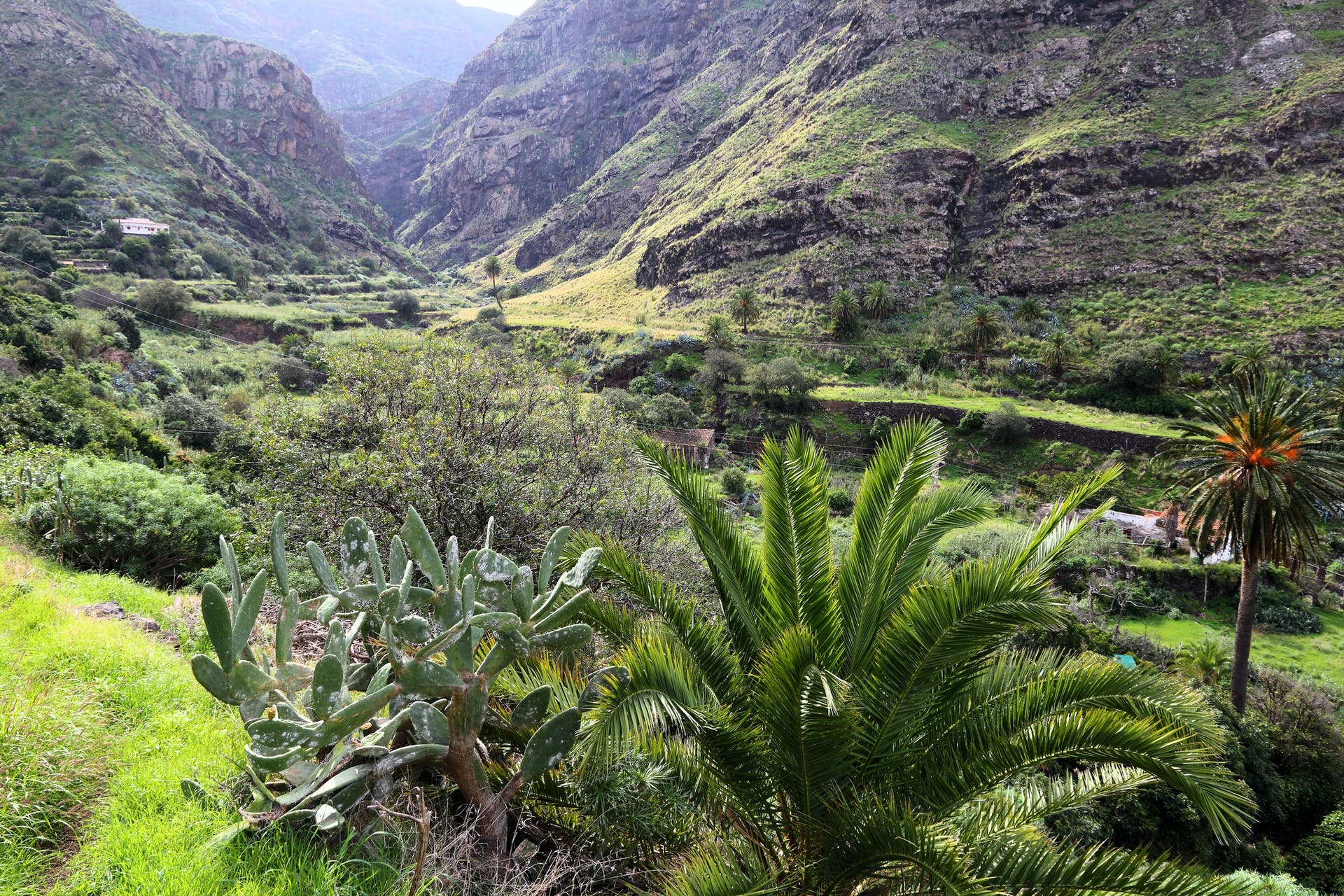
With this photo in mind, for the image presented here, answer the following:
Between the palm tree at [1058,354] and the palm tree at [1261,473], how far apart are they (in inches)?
1143

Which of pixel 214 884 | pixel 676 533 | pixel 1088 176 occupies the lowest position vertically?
pixel 676 533

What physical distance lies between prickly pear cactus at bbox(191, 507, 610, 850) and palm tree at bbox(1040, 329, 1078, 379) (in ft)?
153

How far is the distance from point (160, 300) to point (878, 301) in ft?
177

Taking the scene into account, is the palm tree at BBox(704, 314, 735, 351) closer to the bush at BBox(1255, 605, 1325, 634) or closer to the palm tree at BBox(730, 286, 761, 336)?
the palm tree at BBox(730, 286, 761, 336)

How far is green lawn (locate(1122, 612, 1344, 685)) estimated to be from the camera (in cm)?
2116

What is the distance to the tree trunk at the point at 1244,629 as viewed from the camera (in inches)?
554

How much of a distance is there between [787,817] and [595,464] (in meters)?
6.58

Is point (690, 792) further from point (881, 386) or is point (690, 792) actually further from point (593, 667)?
point (881, 386)

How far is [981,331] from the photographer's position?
43.5 m

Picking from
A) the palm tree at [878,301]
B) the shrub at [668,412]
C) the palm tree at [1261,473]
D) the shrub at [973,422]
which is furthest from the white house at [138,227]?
the palm tree at [1261,473]

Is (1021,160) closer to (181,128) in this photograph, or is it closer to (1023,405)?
(1023,405)

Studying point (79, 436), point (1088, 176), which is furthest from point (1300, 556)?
point (1088, 176)

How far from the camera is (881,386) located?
4388cm

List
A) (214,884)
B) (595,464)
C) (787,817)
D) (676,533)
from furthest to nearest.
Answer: (676,533)
(595,464)
(787,817)
(214,884)
